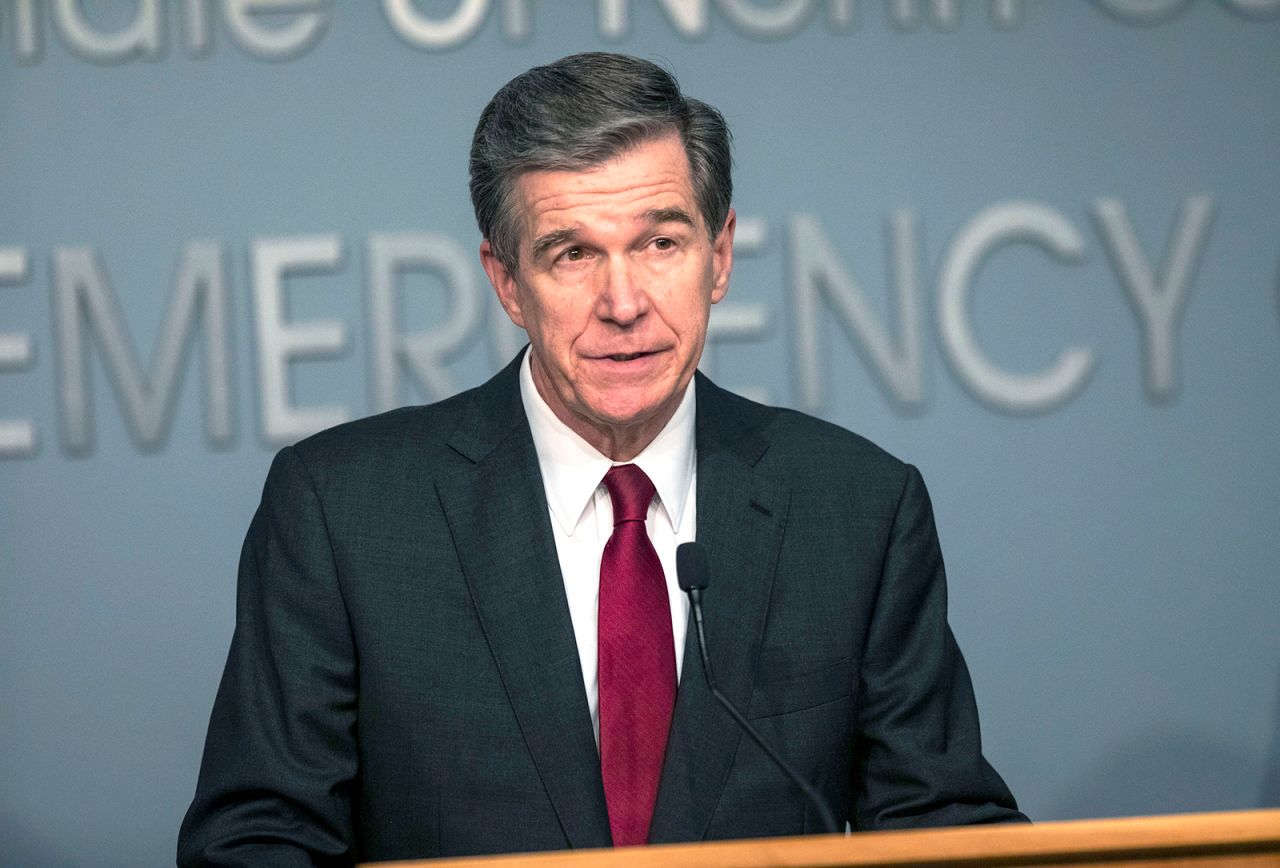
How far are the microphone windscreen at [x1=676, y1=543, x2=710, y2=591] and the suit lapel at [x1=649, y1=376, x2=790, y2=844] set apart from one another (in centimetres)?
26

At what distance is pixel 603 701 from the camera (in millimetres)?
1786

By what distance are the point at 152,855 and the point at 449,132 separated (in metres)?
1.68

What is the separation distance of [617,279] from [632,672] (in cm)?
48

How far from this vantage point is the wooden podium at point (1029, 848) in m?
1.04

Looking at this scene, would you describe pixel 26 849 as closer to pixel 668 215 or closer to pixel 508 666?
pixel 508 666

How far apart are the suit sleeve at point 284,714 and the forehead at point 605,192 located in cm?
46

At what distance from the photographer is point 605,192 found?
180 centimetres

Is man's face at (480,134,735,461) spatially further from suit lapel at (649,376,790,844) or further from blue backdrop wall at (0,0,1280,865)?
blue backdrop wall at (0,0,1280,865)

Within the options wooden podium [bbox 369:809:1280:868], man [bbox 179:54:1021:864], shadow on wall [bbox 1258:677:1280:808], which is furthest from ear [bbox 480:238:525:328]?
shadow on wall [bbox 1258:677:1280:808]

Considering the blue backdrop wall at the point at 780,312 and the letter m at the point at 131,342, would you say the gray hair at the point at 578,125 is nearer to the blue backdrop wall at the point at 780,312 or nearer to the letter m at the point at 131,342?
the blue backdrop wall at the point at 780,312

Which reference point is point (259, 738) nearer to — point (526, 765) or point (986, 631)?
point (526, 765)

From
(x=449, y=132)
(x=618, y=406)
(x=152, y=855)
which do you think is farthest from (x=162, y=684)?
(x=618, y=406)

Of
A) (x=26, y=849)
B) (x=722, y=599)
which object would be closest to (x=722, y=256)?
(x=722, y=599)

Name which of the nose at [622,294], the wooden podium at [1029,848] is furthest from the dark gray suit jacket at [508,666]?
the wooden podium at [1029,848]
